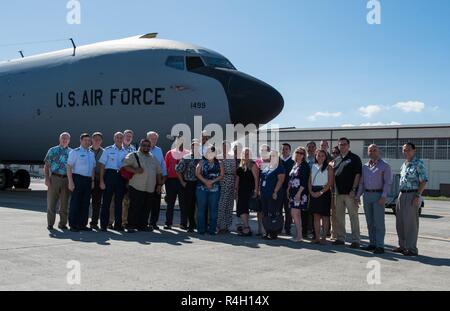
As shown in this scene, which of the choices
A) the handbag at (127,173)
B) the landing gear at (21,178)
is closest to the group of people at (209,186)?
the handbag at (127,173)

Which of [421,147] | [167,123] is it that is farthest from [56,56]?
[421,147]

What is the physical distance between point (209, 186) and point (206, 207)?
18.8 inches

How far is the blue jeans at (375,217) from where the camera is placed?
8.48 metres

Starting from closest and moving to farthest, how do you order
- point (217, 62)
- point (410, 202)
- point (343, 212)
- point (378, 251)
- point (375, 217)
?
point (378, 251), point (410, 202), point (375, 217), point (343, 212), point (217, 62)

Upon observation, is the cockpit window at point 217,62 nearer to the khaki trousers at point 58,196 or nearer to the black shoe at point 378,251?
the khaki trousers at point 58,196

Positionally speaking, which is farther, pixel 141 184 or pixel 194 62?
pixel 194 62

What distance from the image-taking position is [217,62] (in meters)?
15.2

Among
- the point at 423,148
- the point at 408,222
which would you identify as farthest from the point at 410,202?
the point at 423,148

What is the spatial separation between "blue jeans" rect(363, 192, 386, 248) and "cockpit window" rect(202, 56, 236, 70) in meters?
7.54

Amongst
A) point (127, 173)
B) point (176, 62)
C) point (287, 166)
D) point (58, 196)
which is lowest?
point (58, 196)

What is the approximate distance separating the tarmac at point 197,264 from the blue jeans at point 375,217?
12.4 inches

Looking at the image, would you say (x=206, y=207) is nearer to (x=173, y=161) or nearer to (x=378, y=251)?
(x=173, y=161)

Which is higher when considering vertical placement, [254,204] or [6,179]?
[254,204]

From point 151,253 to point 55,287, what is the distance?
231 cm
